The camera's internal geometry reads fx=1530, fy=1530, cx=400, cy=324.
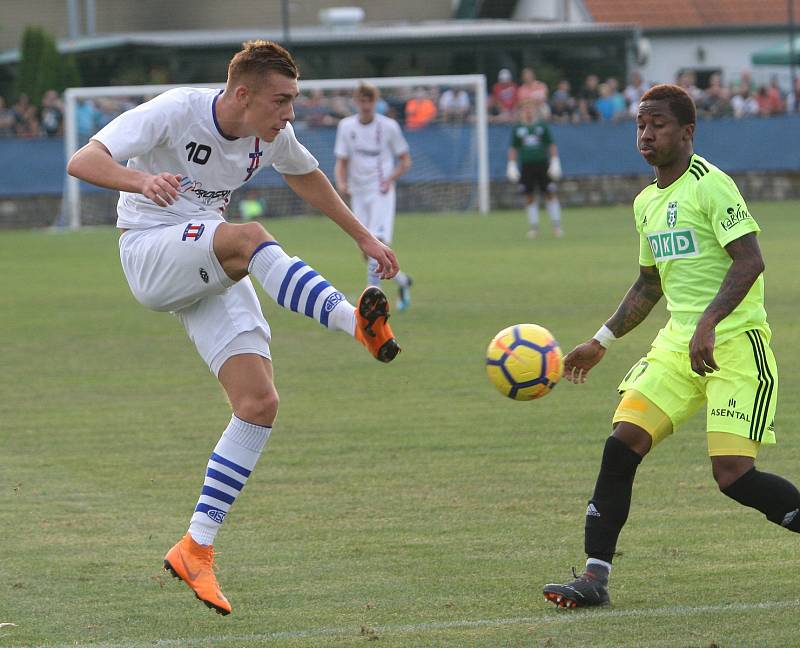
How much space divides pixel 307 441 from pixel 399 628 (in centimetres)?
405

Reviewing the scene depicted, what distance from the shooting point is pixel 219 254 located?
225 inches

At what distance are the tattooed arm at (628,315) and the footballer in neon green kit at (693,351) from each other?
173 mm

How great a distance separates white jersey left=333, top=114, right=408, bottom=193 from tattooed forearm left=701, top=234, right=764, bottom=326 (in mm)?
11835

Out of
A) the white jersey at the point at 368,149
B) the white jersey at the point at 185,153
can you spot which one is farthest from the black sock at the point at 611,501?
the white jersey at the point at 368,149

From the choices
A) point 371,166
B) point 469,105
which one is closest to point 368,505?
point 371,166

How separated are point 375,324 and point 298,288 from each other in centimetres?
34

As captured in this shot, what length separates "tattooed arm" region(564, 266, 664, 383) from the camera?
6184mm

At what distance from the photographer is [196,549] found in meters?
5.80

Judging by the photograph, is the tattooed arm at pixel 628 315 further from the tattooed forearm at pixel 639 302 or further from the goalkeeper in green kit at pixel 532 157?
the goalkeeper in green kit at pixel 532 157

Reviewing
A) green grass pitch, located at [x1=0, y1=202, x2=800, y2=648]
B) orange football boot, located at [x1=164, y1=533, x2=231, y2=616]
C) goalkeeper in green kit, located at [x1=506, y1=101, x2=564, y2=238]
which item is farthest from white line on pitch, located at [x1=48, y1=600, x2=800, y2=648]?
goalkeeper in green kit, located at [x1=506, y1=101, x2=564, y2=238]

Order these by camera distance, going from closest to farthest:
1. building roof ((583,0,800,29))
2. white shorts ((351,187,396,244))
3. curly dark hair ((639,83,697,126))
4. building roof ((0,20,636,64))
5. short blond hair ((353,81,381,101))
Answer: curly dark hair ((639,83,697,126)), short blond hair ((353,81,381,101)), white shorts ((351,187,396,244)), building roof ((0,20,636,64)), building roof ((583,0,800,29))

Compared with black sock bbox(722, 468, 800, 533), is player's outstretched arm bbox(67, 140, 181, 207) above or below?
above

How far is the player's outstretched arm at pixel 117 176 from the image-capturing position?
212 inches

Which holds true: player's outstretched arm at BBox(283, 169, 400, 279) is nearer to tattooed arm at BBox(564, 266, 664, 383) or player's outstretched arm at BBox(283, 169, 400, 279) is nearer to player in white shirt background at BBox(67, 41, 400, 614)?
player in white shirt background at BBox(67, 41, 400, 614)
